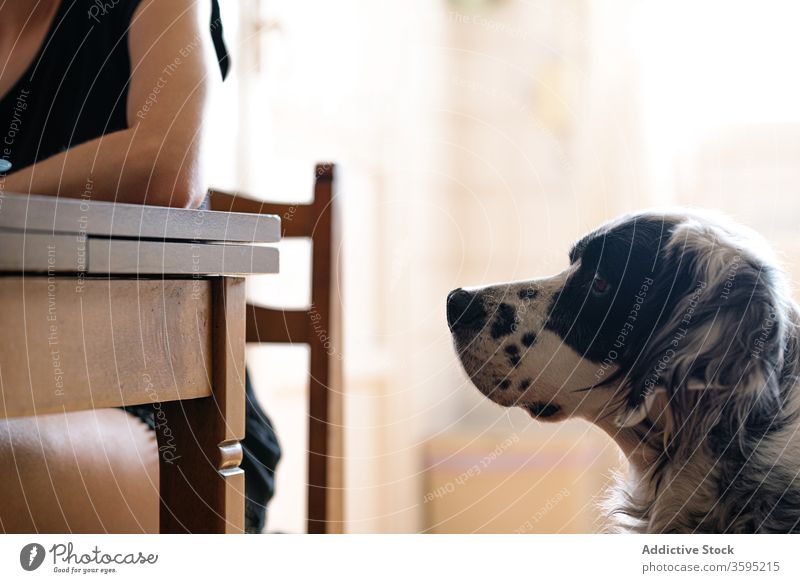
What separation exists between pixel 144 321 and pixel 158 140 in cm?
22

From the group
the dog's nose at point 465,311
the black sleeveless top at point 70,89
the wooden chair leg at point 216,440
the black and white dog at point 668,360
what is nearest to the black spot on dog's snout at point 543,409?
the black and white dog at point 668,360

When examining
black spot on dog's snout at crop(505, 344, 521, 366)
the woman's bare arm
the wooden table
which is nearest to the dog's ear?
black spot on dog's snout at crop(505, 344, 521, 366)

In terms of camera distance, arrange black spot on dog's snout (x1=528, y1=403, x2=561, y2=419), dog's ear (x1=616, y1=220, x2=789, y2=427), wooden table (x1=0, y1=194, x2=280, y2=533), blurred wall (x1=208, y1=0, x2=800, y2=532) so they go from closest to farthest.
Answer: wooden table (x1=0, y1=194, x2=280, y2=533) → dog's ear (x1=616, y1=220, x2=789, y2=427) → black spot on dog's snout (x1=528, y1=403, x2=561, y2=419) → blurred wall (x1=208, y1=0, x2=800, y2=532)

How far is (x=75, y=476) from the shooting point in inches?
39.0

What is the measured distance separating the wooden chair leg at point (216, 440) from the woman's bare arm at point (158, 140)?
0.14m

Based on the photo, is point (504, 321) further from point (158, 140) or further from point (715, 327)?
point (158, 140)

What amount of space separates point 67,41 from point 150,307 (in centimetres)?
76

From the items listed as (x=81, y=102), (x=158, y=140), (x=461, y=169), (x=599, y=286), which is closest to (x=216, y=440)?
(x=158, y=140)

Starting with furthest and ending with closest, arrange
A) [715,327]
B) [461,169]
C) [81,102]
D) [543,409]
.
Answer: [461,169] → [81,102] → [543,409] → [715,327]

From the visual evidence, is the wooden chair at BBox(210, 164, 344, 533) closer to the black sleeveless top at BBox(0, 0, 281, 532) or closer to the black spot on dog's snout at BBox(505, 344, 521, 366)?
the black sleeveless top at BBox(0, 0, 281, 532)

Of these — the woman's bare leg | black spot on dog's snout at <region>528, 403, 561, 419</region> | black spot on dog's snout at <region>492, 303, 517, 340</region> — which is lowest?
the woman's bare leg

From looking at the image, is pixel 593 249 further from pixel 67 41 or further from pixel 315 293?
pixel 67 41

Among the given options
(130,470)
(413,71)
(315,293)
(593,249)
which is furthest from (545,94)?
(130,470)

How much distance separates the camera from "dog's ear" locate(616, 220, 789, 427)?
2.68 feet
